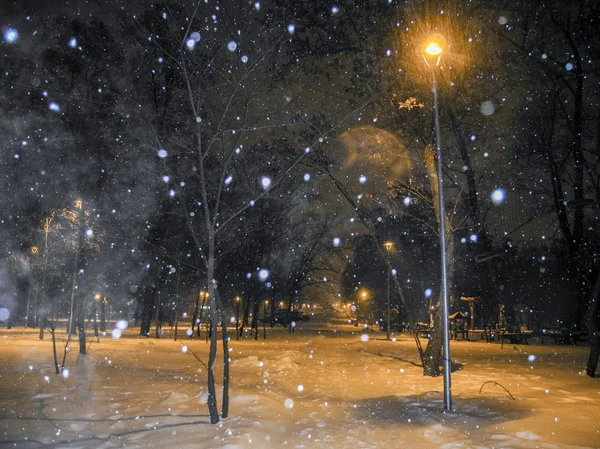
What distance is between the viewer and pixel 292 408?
879cm

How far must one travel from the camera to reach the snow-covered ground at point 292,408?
6473 mm

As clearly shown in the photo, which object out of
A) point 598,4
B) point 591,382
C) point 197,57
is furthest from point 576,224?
point 197,57

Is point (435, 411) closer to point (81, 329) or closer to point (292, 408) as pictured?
point (292, 408)

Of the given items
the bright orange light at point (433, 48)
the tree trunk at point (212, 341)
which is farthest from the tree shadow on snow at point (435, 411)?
the bright orange light at point (433, 48)

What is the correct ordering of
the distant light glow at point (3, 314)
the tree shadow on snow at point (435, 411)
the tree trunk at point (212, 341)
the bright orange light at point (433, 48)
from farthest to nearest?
the distant light glow at point (3, 314)
the bright orange light at point (433, 48)
the tree shadow on snow at point (435, 411)
the tree trunk at point (212, 341)

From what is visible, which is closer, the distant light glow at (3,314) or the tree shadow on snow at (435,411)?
the tree shadow on snow at (435,411)

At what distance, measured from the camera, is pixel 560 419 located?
746 centimetres

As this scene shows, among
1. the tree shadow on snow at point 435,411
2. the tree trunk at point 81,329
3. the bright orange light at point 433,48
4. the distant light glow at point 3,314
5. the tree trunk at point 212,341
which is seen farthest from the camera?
the distant light glow at point 3,314

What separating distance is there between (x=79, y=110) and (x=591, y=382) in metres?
17.1

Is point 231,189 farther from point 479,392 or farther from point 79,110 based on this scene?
point 479,392

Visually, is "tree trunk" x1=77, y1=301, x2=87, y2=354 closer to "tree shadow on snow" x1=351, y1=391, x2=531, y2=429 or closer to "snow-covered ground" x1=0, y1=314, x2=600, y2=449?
"snow-covered ground" x1=0, y1=314, x2=600, y2=449

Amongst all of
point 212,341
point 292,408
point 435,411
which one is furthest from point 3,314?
point 435,411

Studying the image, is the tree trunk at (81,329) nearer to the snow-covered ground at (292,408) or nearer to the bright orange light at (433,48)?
the snow-covered ground at (292,408)

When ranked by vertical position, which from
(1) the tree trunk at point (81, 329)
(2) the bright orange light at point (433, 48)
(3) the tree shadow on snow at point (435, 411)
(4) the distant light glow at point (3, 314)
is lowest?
(4) the distant light glow at point (3, 314)
